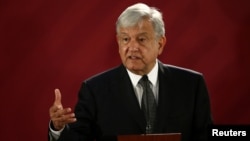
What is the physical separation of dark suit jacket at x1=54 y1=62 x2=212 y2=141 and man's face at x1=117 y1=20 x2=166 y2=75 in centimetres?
10

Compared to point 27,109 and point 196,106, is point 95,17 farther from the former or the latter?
point 196,106

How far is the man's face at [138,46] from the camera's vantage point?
7.45 ft

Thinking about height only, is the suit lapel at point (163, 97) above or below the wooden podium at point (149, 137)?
above

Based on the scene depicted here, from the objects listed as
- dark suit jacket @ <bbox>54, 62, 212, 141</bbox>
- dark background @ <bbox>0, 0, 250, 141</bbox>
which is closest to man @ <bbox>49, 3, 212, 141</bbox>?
dark suit jacket @ <bbox>54, 62, 212, 141</bbox>

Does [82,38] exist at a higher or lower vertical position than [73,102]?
higher

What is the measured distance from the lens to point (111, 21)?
2.89 meters

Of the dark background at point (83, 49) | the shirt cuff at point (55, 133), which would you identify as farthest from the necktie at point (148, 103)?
the dark background at point (83, 49)

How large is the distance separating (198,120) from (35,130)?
97 cm

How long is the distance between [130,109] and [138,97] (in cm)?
9

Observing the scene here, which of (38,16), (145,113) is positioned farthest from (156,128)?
(38,16)

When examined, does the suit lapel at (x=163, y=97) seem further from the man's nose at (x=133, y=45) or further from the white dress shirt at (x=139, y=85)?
the man's nose at (x=133, y=45)

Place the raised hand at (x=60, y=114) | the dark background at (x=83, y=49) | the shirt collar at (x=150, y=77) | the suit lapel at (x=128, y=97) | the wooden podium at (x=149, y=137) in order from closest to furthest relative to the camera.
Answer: the wooden podium at (x=149, y=137) → the raised hand at (x=60, y=114) → the suit lapel at (x=128, y=97) → the shirt collar at (x=150, y=77) → the dark background at (x=83, y=49)

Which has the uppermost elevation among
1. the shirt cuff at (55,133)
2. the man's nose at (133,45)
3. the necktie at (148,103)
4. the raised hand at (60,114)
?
the man's nose at (133,45)

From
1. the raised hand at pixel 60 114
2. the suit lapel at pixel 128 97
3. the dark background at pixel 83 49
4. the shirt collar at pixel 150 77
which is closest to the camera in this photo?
the raised hand at pixel 60 114
